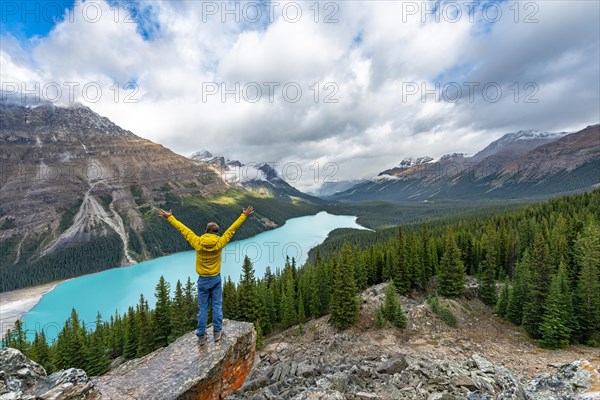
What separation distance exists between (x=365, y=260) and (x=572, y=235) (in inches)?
1303

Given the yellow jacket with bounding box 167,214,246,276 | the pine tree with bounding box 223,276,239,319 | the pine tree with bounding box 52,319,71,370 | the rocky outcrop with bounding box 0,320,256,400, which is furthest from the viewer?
the pine tree with bounding box 223,276,239,319

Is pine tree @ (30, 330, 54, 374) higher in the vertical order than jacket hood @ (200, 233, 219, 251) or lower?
lower

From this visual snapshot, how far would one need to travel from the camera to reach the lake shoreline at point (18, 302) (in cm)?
8931

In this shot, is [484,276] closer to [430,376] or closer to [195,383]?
[430,376]

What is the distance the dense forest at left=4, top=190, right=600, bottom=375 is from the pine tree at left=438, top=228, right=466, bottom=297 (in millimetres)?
128

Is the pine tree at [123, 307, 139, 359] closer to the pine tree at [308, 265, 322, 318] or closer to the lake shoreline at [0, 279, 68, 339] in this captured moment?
the pine tree at [308, 265, 322, 318]

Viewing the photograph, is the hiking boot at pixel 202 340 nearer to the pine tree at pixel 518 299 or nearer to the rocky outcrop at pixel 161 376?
the rocky outcrop at pixel 161 376

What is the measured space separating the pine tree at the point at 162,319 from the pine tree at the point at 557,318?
47739 mm

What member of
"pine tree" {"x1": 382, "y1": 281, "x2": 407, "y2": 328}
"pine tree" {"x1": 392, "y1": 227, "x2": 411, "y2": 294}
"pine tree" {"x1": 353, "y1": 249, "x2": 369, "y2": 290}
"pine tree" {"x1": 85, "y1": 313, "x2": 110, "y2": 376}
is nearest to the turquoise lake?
"pine tree" {"x1": 85, "y1": 313, "x2": 110, "y2": 376}

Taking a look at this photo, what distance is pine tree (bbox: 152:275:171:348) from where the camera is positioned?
43.3 m

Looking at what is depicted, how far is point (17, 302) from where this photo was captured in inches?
4414

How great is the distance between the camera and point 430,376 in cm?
1436

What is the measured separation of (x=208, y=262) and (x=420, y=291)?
4362 cm

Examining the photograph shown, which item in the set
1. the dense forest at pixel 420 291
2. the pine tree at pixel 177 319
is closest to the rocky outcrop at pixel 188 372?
the dense forest at pixel 420 291
